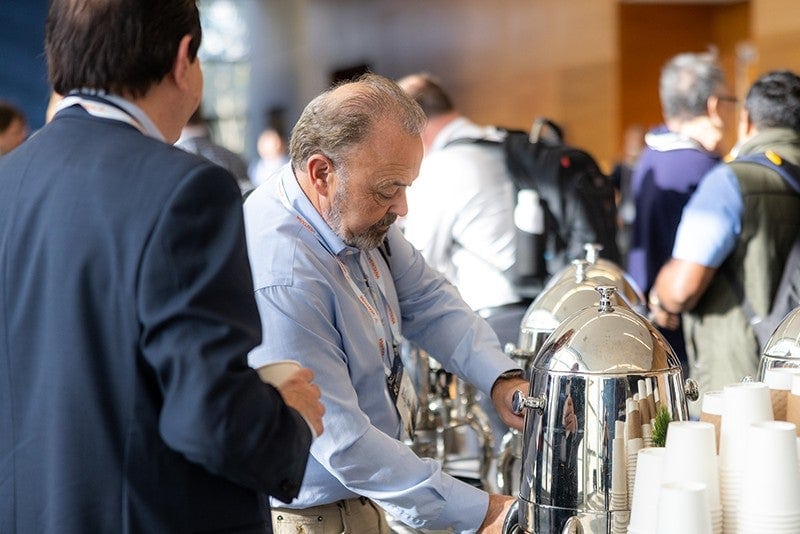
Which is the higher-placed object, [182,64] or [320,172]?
[182,64]

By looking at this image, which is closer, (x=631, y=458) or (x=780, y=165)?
(x=631, y=458)

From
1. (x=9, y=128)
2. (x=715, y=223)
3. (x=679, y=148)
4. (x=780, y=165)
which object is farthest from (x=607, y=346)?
(x=9, y=128)

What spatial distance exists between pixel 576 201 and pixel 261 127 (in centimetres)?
1404

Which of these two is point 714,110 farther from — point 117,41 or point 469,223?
point 117,41

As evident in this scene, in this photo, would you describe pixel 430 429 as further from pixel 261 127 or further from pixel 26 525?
pixel 261 127

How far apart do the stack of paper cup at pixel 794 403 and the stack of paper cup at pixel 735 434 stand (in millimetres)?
81

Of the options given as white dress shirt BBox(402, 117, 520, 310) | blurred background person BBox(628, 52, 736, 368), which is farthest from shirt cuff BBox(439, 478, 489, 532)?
blurred background person BBox(628, 52, 736, 368)

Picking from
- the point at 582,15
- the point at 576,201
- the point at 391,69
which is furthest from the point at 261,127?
the point at 576,201

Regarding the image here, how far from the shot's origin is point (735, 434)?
1.25m

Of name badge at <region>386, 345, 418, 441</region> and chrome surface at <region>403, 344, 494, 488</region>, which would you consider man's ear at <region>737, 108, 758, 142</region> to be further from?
name badge at <region>386, 345, 418, 441</region>

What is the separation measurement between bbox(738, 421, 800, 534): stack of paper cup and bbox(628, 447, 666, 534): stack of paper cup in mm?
118

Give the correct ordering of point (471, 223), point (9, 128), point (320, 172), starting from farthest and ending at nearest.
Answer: point (9, 128) → point (471, 223) → point (320, 172)

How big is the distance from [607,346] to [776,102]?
6.40 feet

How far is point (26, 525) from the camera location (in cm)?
120
